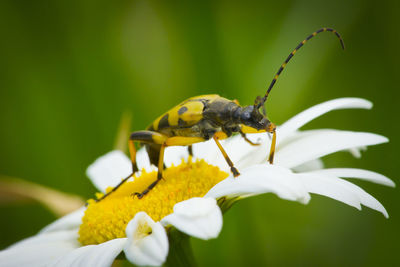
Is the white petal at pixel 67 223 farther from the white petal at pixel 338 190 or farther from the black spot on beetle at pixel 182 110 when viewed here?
the white petal at pixel 338 190

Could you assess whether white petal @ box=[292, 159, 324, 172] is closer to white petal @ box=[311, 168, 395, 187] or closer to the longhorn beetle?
the longhorn beetle

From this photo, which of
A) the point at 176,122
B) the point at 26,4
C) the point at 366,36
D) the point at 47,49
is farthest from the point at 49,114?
the point at 366,36

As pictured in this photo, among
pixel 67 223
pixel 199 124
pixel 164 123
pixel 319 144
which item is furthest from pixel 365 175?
pixel 67 223

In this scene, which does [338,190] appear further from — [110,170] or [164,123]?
[110,170]

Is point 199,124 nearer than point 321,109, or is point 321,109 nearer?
point 321,109

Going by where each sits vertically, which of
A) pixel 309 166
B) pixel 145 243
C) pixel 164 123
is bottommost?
pixel 309 166

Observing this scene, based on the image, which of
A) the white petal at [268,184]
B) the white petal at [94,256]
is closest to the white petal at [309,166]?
the white petal at [268,184]

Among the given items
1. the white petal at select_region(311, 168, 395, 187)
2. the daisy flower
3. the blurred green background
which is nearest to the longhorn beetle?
the daisy flower
